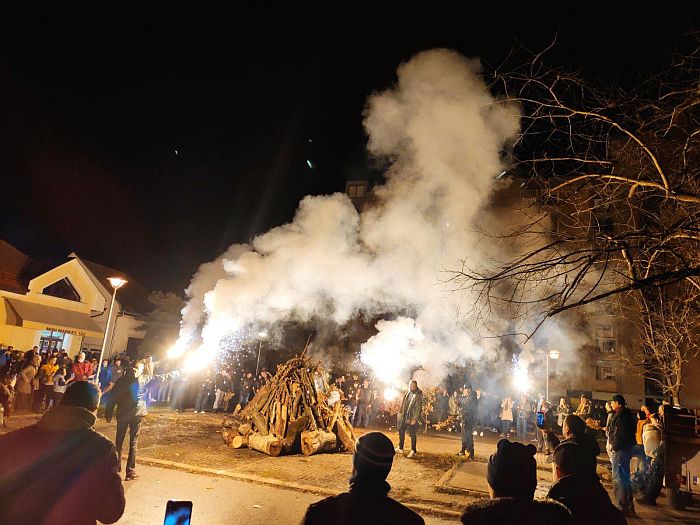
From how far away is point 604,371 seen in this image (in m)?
29.6

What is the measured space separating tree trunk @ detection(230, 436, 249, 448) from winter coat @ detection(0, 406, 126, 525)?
760 centimetres

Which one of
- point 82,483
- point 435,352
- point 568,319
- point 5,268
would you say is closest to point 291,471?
point 82,483

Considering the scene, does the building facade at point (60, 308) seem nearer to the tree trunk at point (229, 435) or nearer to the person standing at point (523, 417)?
the tree trunk at point (229, 435)

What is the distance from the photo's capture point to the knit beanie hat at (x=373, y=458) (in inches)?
87.4

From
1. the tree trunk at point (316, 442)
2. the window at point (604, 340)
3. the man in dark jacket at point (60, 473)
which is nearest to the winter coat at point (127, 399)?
the tree trunk at point (316, 442)

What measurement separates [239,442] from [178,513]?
332 inches

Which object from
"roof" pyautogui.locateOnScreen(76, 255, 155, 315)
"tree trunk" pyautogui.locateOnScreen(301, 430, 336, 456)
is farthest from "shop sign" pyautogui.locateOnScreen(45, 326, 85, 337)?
"tree trunk" pyautogui.locateOnScreen(301, 430, 336, 456)

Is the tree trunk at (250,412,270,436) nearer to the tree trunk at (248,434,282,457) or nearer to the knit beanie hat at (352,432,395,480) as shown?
the tree trunk at (248,434,282,457)

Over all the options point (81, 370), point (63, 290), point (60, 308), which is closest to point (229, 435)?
point (81, 370)

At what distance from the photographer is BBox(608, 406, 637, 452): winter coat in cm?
731

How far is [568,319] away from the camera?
93.0 feet

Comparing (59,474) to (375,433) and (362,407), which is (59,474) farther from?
(362,407)

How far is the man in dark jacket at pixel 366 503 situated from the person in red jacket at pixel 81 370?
553 inches

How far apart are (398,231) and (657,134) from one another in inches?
456
